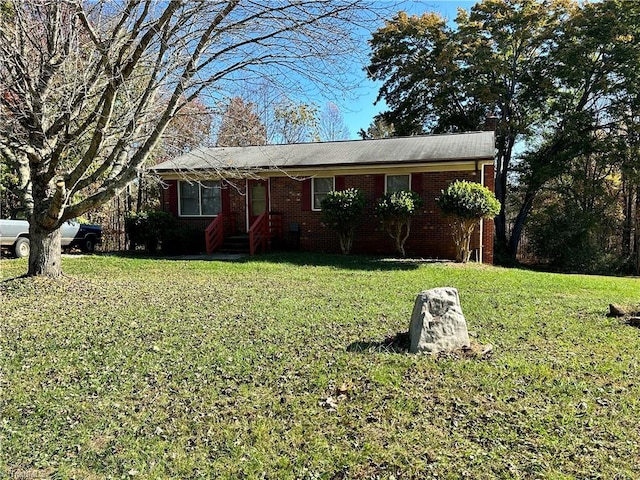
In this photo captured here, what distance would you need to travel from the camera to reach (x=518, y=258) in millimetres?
20562

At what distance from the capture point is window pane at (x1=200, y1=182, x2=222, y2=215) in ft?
49.6

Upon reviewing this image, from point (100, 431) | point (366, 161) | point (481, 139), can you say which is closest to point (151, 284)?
point (100, 431)

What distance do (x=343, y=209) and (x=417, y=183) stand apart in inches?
95.6

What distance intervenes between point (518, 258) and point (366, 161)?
1148 cm

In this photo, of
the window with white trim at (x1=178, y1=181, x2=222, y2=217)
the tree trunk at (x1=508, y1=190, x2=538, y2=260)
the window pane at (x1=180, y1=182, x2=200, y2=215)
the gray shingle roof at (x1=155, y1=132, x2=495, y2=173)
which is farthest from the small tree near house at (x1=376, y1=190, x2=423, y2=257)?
the tree trunk at (x1=508, y1=190, x2=538, y2=260)

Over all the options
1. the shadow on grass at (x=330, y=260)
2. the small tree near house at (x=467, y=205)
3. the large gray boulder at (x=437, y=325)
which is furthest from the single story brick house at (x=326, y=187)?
the large gray boulder at (x=437, y=325)

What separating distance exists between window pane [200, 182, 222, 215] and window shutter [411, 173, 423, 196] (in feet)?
21.7

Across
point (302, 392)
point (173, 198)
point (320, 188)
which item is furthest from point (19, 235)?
point (302, 392)

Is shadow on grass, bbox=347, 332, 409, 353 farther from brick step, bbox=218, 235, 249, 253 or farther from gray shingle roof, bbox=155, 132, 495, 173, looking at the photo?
brick step, bbox=218, 235, 249, 253

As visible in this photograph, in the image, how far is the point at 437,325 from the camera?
14.1 ft

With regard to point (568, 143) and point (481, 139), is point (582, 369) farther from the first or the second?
point (568, 143)

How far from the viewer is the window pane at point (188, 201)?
601 inches

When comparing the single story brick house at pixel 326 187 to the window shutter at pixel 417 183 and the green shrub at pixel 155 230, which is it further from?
the green shrub at pixel 155 230

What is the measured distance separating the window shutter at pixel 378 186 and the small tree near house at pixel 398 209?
3.64 ft
